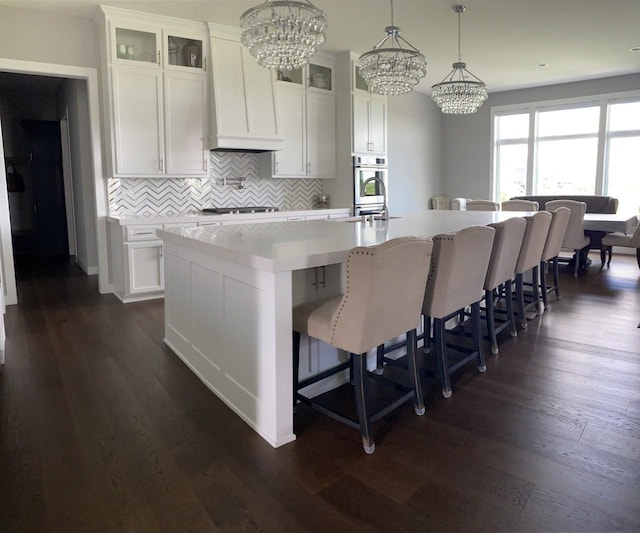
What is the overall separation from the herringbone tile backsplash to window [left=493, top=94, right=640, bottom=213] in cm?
414

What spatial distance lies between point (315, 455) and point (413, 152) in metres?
7.38

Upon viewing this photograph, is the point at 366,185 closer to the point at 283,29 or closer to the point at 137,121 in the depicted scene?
the point at 137,121

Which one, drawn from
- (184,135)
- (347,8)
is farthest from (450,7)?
(184,135)

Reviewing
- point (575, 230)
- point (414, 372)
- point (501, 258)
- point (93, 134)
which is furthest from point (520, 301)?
point (93, 134)

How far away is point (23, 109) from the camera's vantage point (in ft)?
26.1

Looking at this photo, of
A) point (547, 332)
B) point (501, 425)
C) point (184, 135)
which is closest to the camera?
point (501, 425)

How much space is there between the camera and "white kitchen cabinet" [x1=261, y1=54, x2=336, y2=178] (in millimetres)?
5805

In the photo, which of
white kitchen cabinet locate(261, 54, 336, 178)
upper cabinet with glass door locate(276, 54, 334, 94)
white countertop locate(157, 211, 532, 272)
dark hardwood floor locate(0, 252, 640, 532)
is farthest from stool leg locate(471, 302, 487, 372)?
upper cabinet with glass door locate(276, 54, 334, 94)

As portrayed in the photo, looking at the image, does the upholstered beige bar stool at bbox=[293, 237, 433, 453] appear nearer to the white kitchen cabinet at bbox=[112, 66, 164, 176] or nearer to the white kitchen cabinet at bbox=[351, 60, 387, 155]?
the white kitchen cabinet at bbox=[112, 66, 164, 176]

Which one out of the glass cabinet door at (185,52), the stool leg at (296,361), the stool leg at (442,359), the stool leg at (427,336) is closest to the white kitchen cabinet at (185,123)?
the glass cabinet door at (185,52)

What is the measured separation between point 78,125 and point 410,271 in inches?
203

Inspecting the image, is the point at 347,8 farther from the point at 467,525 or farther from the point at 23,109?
the point at 23,109

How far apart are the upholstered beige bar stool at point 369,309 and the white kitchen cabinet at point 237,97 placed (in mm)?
3338

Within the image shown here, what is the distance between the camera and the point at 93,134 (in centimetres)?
478
